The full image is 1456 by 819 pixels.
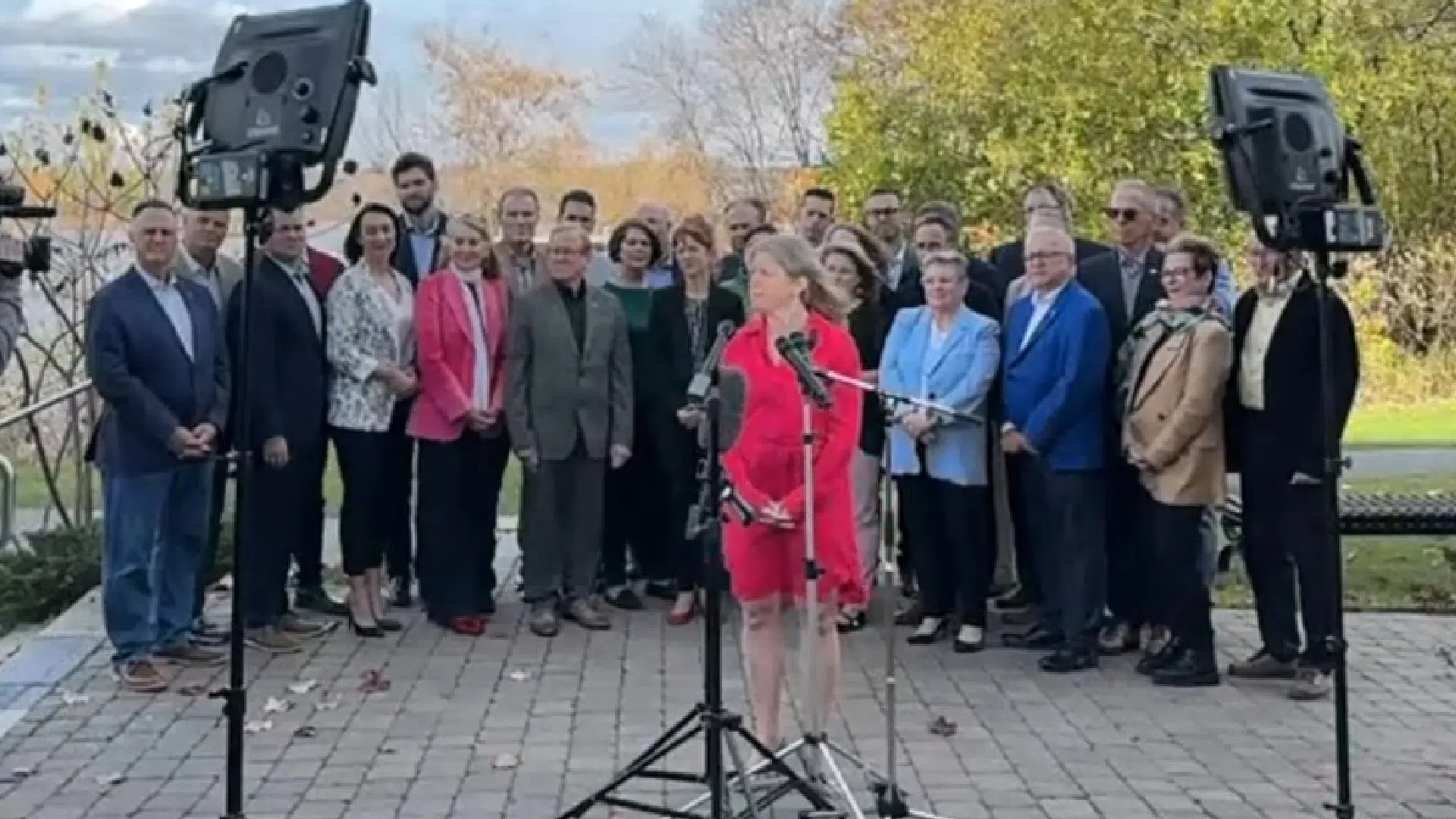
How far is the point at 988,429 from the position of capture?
8484 mm

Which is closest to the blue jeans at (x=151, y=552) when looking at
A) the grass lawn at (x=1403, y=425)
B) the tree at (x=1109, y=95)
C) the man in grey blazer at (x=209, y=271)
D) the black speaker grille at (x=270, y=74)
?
the man in grey blazer at (x=209, y=271)

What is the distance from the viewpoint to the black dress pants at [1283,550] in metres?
7.61

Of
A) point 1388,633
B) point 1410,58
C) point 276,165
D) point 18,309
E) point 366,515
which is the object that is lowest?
point 1388,633

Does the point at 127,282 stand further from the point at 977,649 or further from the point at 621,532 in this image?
the point at 977,649

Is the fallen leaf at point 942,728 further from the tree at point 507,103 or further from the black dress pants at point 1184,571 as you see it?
the tree at point 507,103

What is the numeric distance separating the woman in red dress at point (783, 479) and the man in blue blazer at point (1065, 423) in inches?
78.1

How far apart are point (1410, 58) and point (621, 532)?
1618cm

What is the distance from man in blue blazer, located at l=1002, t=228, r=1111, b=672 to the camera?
26.4ft

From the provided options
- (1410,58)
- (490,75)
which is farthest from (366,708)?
(490,75)

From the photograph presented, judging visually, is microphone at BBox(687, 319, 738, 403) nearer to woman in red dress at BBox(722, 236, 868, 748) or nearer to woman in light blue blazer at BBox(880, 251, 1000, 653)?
woman in red dress at BBox(722, 236, 868, 748)

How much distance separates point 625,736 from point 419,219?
10.7ft

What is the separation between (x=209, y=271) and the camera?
8.27 metres

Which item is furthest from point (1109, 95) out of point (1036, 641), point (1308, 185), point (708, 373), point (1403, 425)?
point (708, 373)

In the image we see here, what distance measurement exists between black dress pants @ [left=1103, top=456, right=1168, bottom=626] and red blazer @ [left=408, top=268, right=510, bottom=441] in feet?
8.64
